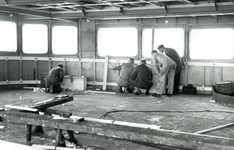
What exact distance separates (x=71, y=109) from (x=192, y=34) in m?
7.54

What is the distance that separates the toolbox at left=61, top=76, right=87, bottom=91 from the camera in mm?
15141

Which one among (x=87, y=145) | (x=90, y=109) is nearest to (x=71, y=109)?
(x=90, y=109)

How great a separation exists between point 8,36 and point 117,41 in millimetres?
5777

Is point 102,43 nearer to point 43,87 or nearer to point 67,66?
point 67,66

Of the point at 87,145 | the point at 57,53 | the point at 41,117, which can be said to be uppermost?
the point at 57,53

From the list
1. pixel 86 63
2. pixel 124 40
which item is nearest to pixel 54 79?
pixel 86 63

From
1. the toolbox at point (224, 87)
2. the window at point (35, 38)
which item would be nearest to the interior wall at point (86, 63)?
the window at point (35, 38)

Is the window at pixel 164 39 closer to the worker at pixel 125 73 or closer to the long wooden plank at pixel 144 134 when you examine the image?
the worker at pixel 125 73

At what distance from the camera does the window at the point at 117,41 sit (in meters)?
15.5

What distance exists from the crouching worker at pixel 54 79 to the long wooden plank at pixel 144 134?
7516 millimetres

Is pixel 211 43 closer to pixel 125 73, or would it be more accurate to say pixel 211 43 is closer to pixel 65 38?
pixel 125 73

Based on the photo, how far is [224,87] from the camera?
41.2 ft

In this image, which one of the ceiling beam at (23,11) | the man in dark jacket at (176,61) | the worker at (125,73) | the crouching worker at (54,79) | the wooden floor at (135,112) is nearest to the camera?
the wooden floor at (135,112)

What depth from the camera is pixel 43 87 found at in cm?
1535
